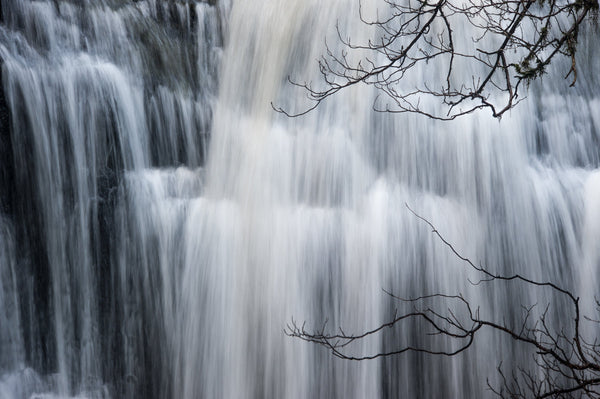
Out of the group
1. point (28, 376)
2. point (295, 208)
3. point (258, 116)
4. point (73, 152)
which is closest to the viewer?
point (28, 376)

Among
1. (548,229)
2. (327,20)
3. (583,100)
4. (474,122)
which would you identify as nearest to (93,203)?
(327,20)

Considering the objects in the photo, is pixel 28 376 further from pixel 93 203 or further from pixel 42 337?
pixel 93 203

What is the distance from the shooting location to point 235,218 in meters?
7.10

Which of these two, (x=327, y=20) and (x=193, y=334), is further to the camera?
(x=327, y=20)

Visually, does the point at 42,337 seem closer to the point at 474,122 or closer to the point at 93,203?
the point at 93,203

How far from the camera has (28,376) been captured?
6215 mm

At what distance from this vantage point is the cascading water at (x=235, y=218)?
6.44m

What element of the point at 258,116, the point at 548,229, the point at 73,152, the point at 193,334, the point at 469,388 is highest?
the point at 258,116

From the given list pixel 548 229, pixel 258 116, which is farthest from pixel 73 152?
pixel 548 229

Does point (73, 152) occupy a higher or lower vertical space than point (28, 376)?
higher

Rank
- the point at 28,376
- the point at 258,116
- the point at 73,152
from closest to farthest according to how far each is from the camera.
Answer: the point at 28,376
the point at 73,152
the point at 258,116

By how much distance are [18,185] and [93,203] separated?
0.66 meters

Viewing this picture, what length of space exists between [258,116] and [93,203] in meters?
1.93

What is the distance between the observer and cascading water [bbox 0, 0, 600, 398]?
6438 millimetres
